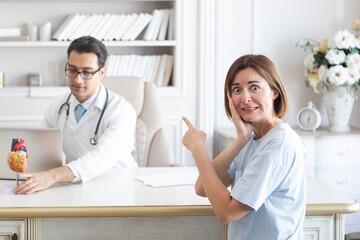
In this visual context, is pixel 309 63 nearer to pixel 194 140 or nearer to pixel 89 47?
pixel 89 47

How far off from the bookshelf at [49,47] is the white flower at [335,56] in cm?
100

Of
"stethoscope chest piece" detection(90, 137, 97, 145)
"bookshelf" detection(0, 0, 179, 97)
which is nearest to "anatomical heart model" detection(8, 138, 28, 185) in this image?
"stethoscope chest piece" detection(90, 137, 97, 145)

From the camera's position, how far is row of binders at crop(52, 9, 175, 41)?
12.1 ft

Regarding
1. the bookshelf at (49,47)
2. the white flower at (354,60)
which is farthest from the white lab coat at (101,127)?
the white flower at (354,60)

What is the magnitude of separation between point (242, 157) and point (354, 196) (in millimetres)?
2006

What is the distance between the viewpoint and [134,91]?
9.55ft

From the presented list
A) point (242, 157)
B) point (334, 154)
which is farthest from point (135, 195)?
point (334, 154)

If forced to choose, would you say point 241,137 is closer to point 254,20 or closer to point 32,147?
point 32,147

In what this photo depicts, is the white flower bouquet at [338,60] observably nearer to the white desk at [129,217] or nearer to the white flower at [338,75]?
the white flower at [338,75]

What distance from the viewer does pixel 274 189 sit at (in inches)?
56.5

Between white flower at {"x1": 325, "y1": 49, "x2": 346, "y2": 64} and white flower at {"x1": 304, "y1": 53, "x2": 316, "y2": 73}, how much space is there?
0.18m

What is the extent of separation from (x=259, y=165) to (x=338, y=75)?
7.09 feet

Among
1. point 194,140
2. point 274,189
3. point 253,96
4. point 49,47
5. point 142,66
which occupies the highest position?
point 49,47

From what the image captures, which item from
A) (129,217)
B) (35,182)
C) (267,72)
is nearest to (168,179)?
(129,217)
